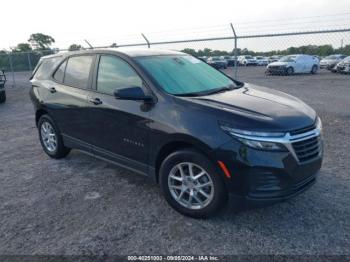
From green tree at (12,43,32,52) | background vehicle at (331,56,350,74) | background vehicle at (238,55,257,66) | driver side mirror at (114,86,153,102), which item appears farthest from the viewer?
green tree at (12,43,32,52)

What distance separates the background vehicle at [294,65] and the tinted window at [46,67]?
20286mm

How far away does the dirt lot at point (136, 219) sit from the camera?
114 inches

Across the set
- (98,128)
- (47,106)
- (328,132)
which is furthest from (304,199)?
(47,106)

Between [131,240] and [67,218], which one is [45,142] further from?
[131,240]

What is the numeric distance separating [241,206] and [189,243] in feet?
1.95

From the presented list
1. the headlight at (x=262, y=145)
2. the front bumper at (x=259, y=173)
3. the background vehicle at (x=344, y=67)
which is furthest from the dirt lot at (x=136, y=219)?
the background vehicle at (x=344, y=67)

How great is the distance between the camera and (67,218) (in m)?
3.42

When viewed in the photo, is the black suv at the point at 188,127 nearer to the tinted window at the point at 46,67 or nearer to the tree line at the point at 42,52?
the tinted window at the point at 46,67

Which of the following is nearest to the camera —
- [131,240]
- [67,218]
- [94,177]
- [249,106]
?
[131,240]

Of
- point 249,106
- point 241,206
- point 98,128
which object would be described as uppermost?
point 249,106

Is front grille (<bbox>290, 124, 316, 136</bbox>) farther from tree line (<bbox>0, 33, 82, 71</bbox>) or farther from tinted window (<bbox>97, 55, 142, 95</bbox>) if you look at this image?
tree line (<bbox>0, 33, 82, 71</bbox>)

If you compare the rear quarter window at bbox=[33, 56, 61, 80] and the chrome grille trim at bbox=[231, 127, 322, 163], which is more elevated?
the rear quarter window at bbox=[33, 56, 61, 80]

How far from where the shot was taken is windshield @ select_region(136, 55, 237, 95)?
360 cm

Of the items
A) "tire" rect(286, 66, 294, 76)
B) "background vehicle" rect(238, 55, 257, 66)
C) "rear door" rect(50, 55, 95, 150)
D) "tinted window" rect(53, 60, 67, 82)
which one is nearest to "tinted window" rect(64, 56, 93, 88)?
"rear door" rect(50, 55, 95, 150)
